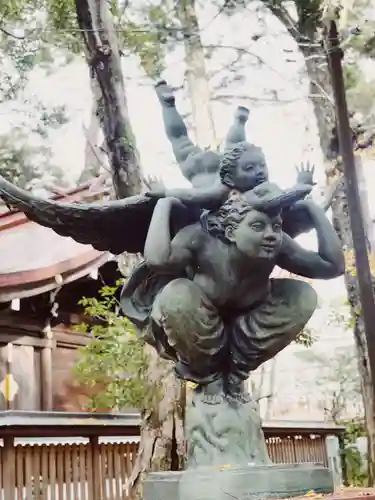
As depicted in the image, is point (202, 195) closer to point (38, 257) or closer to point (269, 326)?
point (269, 326)

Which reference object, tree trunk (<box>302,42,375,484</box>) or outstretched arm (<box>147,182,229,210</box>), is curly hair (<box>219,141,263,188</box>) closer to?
outstretched arm (<box>147,182,229,210</box>)

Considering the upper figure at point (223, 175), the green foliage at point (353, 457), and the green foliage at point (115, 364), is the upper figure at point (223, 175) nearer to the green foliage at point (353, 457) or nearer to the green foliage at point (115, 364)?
the green foliage at point (115, 364)

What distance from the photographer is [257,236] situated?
2654mm

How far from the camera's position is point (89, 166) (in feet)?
56.6

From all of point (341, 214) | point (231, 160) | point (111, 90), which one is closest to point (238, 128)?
point (231, 160)

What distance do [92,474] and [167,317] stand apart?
370 centimetres

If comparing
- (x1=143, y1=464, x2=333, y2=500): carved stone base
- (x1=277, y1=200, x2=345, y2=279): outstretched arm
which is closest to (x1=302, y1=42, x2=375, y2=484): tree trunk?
(x1=277, y1=200, x2=345, y2=279): outstretched arm

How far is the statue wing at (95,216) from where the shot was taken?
2914mm

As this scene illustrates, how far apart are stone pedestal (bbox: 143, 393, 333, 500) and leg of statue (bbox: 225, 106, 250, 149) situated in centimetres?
127

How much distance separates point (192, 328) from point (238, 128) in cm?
108

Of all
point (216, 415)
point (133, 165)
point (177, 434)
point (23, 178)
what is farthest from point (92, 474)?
point (23, 178)

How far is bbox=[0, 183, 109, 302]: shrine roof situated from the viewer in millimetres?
7160

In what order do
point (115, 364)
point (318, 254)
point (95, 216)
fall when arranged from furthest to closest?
1. point (115, 364)
2. point (95, 216)
3. point (318, 254)

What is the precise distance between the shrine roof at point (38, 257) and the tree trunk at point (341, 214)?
3.22m
